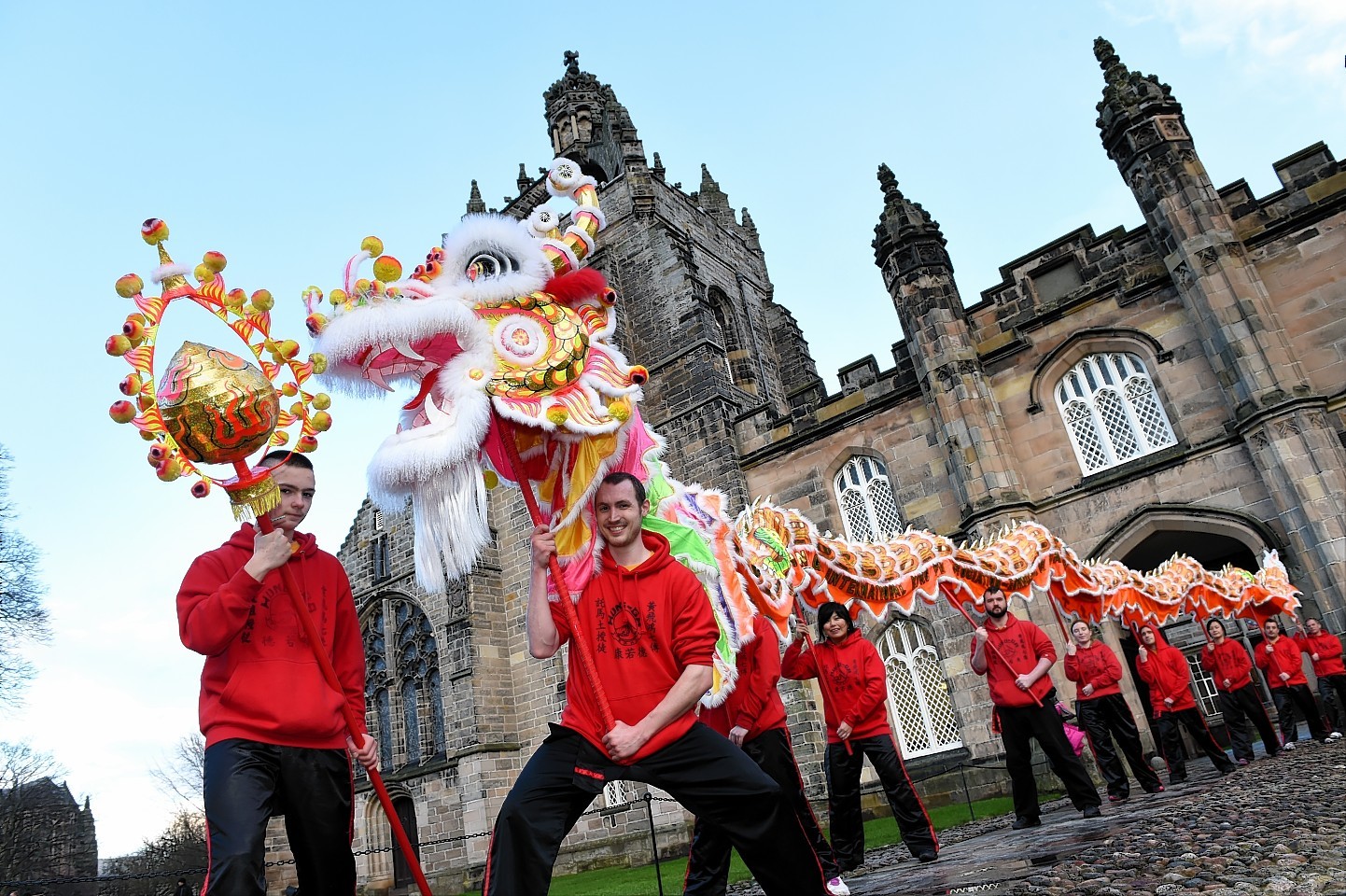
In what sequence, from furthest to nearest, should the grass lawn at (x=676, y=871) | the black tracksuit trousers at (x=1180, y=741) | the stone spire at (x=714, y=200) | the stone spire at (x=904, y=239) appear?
the stone spire at (x=714, y=200), the stone spire at (x=904, y=239), the grass lawn at (x=676, y=871), the black tracksuit trousers at (x=1180, y=741)

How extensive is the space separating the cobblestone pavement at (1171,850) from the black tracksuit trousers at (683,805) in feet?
4.58

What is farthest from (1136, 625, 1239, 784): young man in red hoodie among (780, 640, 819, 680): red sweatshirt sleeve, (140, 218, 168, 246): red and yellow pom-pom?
(140, 218, 168, 246): red and yellow pom-pom

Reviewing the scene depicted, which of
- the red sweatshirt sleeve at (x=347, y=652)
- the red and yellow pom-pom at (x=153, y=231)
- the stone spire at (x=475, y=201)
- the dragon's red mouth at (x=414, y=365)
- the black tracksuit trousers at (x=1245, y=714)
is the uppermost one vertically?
the stone spire at (x=475, y=201)

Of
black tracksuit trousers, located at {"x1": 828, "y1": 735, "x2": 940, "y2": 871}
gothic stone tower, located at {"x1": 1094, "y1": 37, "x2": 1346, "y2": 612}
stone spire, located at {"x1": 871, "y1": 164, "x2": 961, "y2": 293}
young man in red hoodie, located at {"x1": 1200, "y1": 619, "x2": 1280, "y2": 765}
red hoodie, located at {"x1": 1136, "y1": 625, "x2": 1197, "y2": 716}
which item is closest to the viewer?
black tracksuit trousers, located at {"x1": 828, "y1": 735, "x2": 940, "y2": 871}

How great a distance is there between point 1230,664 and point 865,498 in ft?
20.3

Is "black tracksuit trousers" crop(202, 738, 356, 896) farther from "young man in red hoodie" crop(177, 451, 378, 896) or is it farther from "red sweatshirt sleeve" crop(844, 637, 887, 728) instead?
"red sweatshirt sleeve" crop(844, 637, 887, 728)

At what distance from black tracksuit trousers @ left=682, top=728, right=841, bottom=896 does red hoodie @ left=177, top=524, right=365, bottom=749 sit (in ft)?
7.12

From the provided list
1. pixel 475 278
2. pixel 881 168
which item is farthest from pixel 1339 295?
pixel 475 278

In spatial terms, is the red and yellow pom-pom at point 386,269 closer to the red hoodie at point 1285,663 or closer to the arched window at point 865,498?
the red hoodie at point 1285,663

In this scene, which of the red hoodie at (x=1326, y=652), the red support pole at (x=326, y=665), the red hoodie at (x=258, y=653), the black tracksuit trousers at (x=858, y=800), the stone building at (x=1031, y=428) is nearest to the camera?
the red hoodie at (x=258, y=653)

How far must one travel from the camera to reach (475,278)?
3.87m

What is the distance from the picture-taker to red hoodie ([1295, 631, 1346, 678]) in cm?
1038

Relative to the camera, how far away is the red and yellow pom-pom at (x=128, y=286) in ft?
9.67

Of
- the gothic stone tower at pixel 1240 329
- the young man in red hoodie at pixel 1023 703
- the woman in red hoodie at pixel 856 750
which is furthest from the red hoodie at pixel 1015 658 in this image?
the gothic stone tower at pixel 1240 329
